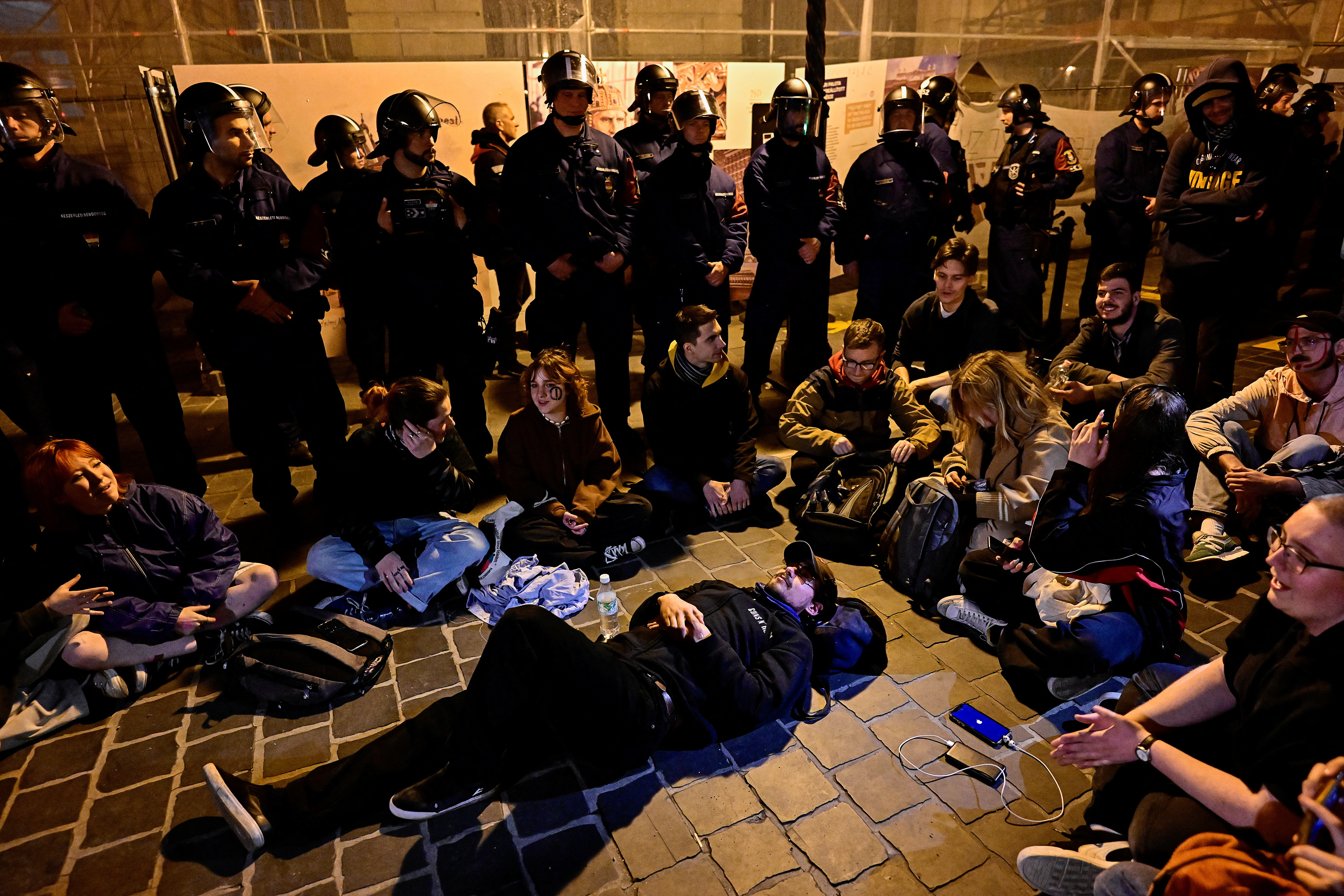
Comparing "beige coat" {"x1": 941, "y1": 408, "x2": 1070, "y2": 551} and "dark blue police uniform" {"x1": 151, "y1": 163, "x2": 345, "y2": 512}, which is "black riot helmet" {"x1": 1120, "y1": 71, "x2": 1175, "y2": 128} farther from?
"dark blue police uniform" {"x1": 151, "y1": 163, "x2": 345, "y2": 512}

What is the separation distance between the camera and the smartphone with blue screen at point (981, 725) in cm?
336

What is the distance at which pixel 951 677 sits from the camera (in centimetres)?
379

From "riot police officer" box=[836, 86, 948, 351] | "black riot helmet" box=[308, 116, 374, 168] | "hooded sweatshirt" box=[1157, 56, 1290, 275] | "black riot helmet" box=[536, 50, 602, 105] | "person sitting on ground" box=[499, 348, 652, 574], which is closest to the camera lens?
"person sitting on ground" box=[499, 348, 652, 574]

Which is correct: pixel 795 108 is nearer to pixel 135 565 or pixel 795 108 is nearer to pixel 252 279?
pixel 252 279

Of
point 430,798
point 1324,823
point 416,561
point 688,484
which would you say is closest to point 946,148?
point 688,484

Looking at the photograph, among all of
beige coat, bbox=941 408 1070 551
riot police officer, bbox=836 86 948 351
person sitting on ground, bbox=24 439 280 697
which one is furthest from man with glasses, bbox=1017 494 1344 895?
riot police officer, bbox=836 86 948 351

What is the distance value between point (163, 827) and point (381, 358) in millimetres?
4827

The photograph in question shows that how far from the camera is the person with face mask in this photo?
5.89 m

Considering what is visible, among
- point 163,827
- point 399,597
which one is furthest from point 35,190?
point 163,827

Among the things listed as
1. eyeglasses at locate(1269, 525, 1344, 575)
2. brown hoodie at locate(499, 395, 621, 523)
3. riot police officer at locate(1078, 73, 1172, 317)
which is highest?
riot police officer at locate(1078, 73, 1172, 317)

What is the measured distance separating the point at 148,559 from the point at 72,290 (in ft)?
7.38

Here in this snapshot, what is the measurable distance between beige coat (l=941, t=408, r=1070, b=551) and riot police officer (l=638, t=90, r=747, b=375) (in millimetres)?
2832

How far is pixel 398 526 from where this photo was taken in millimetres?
4508

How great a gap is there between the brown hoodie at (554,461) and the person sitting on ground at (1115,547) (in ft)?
8.13
